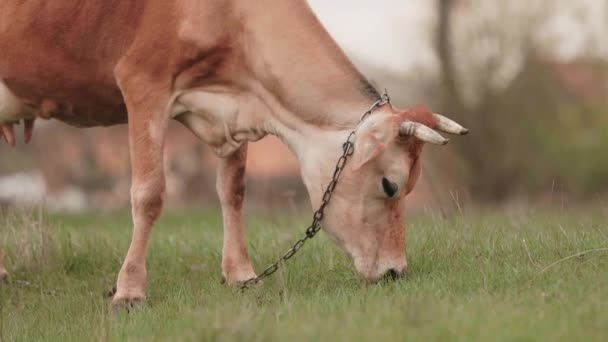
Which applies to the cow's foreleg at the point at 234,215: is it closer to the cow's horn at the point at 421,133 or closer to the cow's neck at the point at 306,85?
the cow's neck at the point at 306,85

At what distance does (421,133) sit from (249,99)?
Result: 1.31 metres

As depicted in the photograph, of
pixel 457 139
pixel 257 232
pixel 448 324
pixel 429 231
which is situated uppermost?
pixel 448 324

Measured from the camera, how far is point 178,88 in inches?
273

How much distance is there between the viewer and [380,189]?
6.50m

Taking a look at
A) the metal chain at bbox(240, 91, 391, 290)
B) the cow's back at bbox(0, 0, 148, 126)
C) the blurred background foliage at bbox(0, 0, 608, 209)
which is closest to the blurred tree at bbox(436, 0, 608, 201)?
the blurred background foliage at bbox(0, 0, 608, 209)

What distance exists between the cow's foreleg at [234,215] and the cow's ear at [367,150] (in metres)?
1.43

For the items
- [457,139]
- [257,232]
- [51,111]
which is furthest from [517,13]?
[51,111]

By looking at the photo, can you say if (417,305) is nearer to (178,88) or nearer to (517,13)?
(178,88)

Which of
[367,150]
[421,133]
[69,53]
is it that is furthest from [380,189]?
[69,53]

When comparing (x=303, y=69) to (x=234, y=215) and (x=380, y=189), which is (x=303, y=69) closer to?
(x=380, y=189)

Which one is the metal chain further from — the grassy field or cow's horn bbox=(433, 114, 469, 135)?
cow's horn bbox=(433, 114, 469, 135)

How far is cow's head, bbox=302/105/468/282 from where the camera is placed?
6441 millimetres

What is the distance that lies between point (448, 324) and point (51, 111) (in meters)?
3.99

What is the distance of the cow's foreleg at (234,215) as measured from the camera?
750 cm
